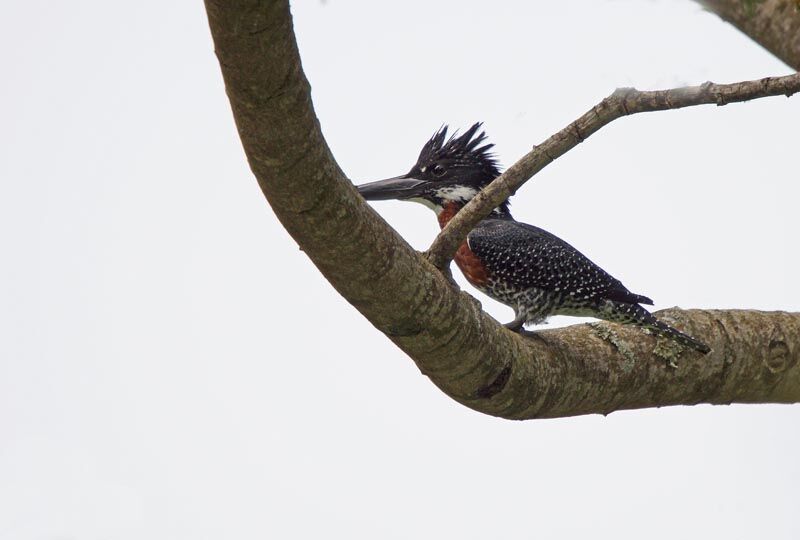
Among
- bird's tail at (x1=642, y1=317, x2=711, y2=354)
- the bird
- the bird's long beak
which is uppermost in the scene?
the bird's long beak

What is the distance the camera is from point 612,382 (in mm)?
4613

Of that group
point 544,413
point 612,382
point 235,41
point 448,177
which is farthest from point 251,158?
point 448,177

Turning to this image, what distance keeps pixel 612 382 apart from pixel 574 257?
117 cm

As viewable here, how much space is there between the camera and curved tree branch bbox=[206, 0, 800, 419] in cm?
266

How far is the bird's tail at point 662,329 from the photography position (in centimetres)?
486

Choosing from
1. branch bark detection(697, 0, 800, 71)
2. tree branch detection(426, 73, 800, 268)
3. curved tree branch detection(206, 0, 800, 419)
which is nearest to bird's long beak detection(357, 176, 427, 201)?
curved tree branch detection(206, 0, 800, 419)

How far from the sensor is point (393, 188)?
599 cm

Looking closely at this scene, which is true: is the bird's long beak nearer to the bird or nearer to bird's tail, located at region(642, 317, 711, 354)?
the bird

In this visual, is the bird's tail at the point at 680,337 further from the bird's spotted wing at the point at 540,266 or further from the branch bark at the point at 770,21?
the branch bark at the point at 770,21

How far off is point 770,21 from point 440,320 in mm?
1439

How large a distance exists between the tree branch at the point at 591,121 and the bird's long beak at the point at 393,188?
6.48 feet

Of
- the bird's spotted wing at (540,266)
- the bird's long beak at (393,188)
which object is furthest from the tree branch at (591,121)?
the bird's long beak at (393,188)

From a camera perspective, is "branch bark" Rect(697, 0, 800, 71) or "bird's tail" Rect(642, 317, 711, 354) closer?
"branch bark" Rect(697, 0, 800, 71)

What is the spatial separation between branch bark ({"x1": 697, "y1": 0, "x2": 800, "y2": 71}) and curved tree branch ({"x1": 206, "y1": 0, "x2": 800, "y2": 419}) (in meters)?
1.28
